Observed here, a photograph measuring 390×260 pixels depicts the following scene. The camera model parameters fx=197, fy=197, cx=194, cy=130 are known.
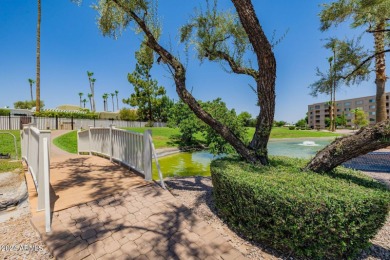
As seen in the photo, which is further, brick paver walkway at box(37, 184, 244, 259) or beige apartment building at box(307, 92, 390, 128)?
beige apartment building at box(307, 92, 390, 128)

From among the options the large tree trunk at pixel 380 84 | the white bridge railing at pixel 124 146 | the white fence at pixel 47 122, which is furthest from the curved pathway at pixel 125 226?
the white fence at pixel 47 122

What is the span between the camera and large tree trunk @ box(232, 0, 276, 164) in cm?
344

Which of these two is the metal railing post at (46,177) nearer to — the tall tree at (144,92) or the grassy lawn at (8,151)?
the grassy lawn at (8,151)

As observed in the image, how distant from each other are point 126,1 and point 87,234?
14.3 ft

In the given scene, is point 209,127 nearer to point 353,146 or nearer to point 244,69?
point 244,69

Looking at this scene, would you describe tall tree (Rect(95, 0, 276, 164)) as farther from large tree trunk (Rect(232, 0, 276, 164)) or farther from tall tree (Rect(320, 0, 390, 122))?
tall tree (Rect(320, 0, 390, 122))

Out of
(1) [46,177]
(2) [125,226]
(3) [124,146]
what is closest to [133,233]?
(2) [125,226]

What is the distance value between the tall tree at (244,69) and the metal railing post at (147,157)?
1164 mm

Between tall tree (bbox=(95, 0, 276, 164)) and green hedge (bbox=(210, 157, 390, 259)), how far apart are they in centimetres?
119

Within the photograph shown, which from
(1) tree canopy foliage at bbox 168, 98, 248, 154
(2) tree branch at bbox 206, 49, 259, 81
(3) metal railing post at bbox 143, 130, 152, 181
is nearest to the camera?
(2) tree branch at bbox 206, 49, 259, 81

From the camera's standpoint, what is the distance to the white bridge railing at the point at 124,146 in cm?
438

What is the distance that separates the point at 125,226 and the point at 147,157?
167 cm

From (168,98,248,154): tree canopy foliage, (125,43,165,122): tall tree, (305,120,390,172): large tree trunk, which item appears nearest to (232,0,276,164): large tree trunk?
(305,120,390,172): large tree trunk

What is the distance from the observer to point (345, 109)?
7131 cm
